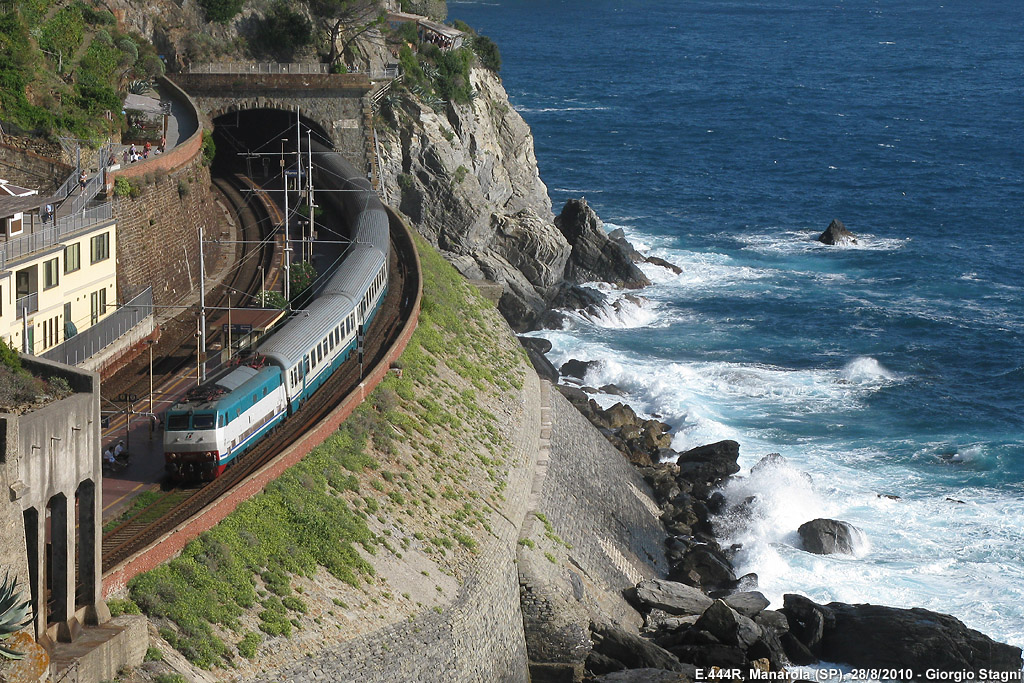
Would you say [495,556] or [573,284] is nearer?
[495,556]

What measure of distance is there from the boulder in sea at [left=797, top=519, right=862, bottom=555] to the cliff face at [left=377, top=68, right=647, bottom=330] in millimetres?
27521

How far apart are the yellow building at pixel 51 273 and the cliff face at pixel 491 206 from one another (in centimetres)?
2977

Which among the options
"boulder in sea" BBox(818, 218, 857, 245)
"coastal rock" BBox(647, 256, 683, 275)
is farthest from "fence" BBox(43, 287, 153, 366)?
"boulder in sea" BBox(818, 218, 857, 245)

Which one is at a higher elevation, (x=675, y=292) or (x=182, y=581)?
(x=182, y=581)

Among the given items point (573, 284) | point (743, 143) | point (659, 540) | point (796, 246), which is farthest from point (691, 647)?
point (743, 143)

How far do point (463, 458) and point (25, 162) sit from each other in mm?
20691

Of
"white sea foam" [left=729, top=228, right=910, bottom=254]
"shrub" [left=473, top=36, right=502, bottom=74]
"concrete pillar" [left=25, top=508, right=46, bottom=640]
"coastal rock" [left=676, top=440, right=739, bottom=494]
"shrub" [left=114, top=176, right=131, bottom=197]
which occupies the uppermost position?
"concrete pillar" [left=25, top=508, right=46, bottom=640]

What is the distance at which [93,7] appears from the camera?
7025 centimetres

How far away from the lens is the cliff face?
7519 cm

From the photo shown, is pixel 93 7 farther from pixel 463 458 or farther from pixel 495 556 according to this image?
pixel 495 556

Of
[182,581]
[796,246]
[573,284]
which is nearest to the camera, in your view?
→ [182,581]

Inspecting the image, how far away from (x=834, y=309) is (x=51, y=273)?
56.5 meters

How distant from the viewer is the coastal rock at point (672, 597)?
43.8m

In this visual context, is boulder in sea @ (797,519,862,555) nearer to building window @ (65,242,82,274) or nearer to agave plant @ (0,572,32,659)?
building window @ (65,242,82,274)
